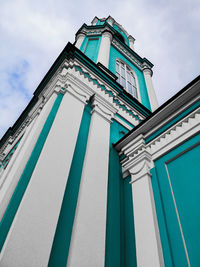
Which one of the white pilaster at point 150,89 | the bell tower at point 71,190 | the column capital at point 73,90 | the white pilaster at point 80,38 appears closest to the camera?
the bell tower at point 71,190

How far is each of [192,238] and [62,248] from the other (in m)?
1.71

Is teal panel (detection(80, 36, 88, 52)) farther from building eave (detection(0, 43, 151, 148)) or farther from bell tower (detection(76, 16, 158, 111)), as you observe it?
building eave (detection(0, 43, 151, 148))

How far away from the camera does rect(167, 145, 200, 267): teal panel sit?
254 cm

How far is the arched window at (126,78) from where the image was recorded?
9.54 meters

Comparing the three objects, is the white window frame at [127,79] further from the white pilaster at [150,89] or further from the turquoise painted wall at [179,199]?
the turquoise painted wall at [179,199]

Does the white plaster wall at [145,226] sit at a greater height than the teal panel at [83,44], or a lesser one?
lesser

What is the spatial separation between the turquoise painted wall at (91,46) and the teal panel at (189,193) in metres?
7.26

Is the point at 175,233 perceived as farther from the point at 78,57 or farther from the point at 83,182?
the point at 78,57

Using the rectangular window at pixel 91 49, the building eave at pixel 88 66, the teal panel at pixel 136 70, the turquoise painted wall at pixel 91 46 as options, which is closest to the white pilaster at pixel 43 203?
the building eave at pixel 88 66

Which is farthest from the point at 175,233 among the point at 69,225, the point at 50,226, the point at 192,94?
the point at 192,94

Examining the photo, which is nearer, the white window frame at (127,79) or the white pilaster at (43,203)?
the white pilaster at (43,203)

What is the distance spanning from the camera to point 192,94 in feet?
12.6

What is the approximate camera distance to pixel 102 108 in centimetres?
557

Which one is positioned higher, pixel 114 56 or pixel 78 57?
pixel 114 56
